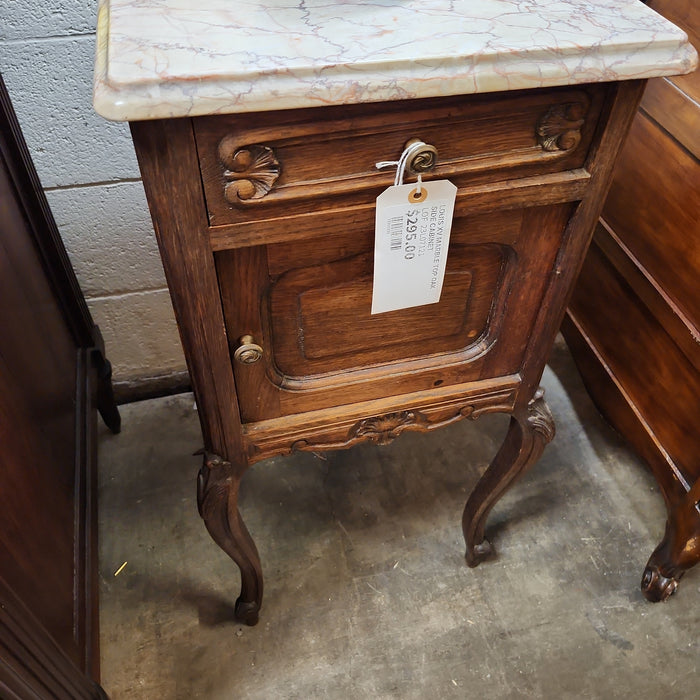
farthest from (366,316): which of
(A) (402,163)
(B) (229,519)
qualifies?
(B) (229,519)

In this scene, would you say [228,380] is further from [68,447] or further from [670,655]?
[670,655]

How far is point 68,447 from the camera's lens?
932 mm

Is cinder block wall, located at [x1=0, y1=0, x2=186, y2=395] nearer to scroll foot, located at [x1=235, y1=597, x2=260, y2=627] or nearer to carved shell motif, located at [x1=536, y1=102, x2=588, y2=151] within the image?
scroll foot, located at [x1=235, y1=597, x2=260, y2=627]

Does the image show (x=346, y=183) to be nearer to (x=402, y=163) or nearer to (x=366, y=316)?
(x=402, y=163)

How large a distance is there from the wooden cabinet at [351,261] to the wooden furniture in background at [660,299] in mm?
238

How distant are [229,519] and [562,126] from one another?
0.61 meters

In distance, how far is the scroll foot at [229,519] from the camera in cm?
76

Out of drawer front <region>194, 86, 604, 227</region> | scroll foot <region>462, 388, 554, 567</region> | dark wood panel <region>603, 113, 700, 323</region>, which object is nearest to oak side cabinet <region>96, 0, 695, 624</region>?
drawer front <region>194, 86, 604, 227</region>

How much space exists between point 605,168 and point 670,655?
811 millimetres

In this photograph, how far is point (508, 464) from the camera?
3.04ft

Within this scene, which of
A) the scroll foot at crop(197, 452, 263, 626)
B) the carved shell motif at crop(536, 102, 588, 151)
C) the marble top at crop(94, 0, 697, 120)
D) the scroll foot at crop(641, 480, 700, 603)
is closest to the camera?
the marble top at crop(94, 0, 697, 120)

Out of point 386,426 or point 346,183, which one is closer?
point 346,183

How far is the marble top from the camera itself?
439 millimetres

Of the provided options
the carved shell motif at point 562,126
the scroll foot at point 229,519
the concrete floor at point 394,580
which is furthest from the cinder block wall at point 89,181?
the carved shell motif at point 562,126
